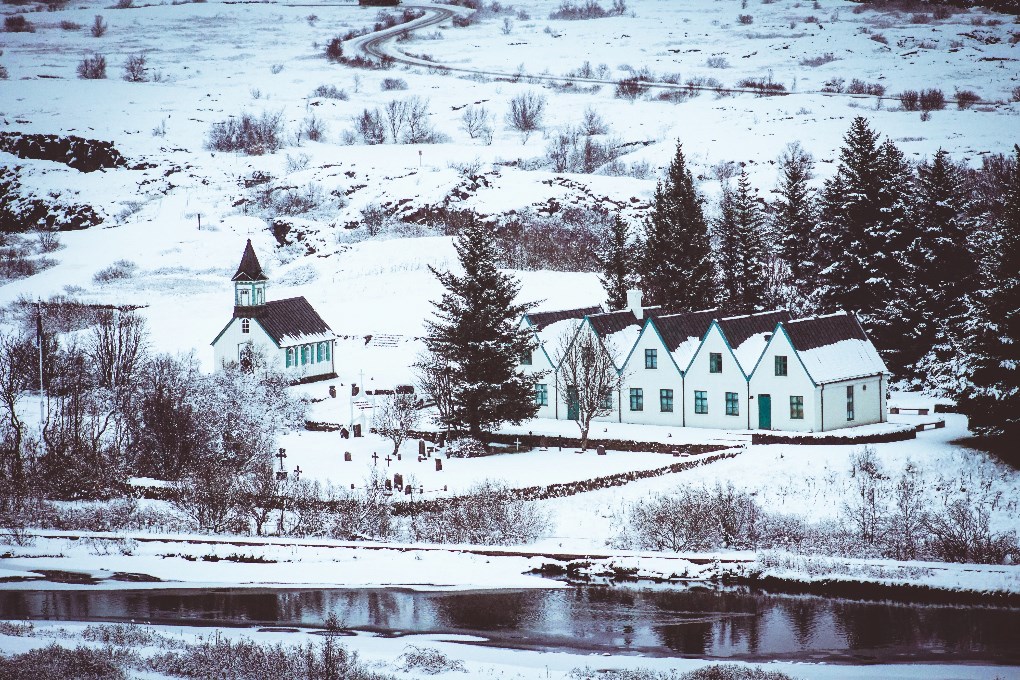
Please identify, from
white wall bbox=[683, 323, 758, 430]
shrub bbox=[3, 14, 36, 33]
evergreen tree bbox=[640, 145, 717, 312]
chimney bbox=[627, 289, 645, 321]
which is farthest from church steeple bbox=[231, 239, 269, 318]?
shrub bbox=[3, 14, 36, 33]

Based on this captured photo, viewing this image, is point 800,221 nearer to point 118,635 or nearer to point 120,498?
point 120,498

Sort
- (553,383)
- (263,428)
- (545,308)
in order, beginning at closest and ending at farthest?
1. (263,428)
2. (553,383)
3. (545,308)

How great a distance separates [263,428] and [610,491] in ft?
50.7

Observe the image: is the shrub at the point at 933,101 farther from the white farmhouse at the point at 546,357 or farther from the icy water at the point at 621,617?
the icy water at the point at 621,617

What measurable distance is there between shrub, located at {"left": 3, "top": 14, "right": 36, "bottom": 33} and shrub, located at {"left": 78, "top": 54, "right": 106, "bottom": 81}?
907 cm

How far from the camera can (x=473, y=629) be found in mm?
29578

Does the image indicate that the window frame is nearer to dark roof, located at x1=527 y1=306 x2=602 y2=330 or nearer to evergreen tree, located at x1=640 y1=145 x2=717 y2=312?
dark roof, located at x1=527 y1=306 x2=602 y2=330

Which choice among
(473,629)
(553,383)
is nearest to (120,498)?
(473,629)

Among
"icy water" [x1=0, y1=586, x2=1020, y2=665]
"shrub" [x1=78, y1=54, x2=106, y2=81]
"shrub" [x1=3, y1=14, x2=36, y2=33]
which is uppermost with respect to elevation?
"shrub" [x1=3, y1=14, x2=36, y2=33]

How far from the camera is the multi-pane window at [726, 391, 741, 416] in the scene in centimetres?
5447

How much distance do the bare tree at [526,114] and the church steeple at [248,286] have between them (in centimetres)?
9479

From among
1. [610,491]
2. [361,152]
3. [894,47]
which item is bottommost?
[610,491]

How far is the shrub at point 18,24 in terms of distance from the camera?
545 feet

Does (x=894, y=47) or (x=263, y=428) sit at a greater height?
(x=894, y=47)
